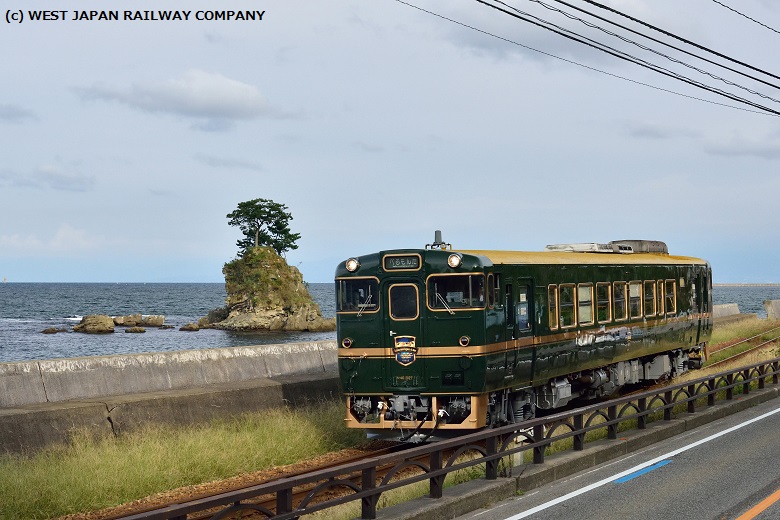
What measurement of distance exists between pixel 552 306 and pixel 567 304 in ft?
2.13

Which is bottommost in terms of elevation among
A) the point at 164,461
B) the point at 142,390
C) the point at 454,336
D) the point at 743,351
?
the point at 743,351

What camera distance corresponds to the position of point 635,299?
20.7 meters

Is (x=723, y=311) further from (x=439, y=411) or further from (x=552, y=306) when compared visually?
(x=439, y=411)

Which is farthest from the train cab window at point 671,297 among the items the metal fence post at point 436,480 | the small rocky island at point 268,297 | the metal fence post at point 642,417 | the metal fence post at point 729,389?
the small rocky island at point 268,297

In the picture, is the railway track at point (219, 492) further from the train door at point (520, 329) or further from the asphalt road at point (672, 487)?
the asphalt road at point (672, 487)

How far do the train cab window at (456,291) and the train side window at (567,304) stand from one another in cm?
286

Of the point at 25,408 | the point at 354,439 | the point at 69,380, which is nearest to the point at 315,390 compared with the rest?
the point at 354,439

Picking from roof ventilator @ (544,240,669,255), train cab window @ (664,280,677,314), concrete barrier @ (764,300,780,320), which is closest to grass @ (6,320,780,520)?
roof ventilator @ (544,240,669,255)

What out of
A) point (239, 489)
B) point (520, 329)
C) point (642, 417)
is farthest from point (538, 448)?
point (239, 489)

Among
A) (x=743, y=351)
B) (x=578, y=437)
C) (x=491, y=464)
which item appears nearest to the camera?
(x=491, y=464)

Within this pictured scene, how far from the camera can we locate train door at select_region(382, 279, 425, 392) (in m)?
15.3

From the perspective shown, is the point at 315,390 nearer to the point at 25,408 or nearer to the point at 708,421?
the point at 25,408

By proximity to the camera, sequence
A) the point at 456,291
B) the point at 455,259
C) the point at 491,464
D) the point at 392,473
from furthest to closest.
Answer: the point at 456,291 → the point at 455,259 → the point at 491,464 → the point at 392,473

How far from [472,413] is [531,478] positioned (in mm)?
3029
